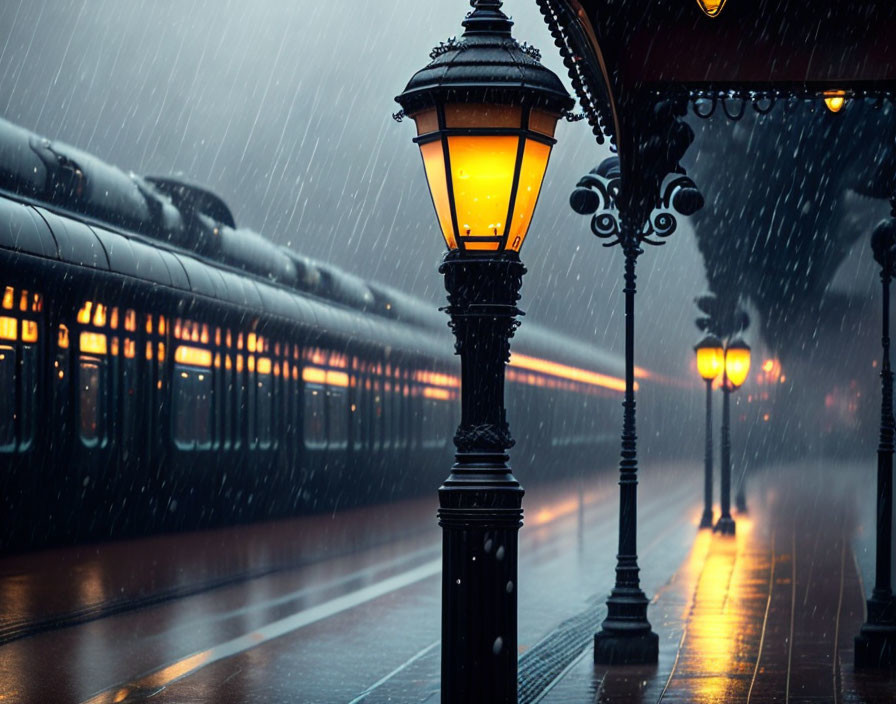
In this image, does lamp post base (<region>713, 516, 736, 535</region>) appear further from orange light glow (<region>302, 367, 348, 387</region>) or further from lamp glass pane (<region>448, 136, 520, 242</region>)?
lamp glass pane (<region>448, 136, 520, 242</region>)

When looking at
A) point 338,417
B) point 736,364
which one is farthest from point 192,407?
point 736,364

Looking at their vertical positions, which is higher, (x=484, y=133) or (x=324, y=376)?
(x=324, y=376)

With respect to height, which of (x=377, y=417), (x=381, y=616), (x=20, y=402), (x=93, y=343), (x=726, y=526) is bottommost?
(x=381, y=616)

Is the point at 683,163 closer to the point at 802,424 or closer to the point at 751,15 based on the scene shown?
the point at 751,15

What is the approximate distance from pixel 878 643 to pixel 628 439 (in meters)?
2.37

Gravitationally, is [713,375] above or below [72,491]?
above

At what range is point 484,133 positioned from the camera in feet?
16.6

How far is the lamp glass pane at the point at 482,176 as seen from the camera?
5086 mm

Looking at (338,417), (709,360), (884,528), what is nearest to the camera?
(884,528)

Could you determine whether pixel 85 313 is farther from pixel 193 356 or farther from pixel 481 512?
pixel 481 512

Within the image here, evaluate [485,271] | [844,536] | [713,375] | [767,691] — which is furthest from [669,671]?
[713,375]

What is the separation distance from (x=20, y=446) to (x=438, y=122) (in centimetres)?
1229

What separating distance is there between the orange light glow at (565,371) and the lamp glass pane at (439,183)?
2649 centimetres

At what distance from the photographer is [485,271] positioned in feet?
17.2
